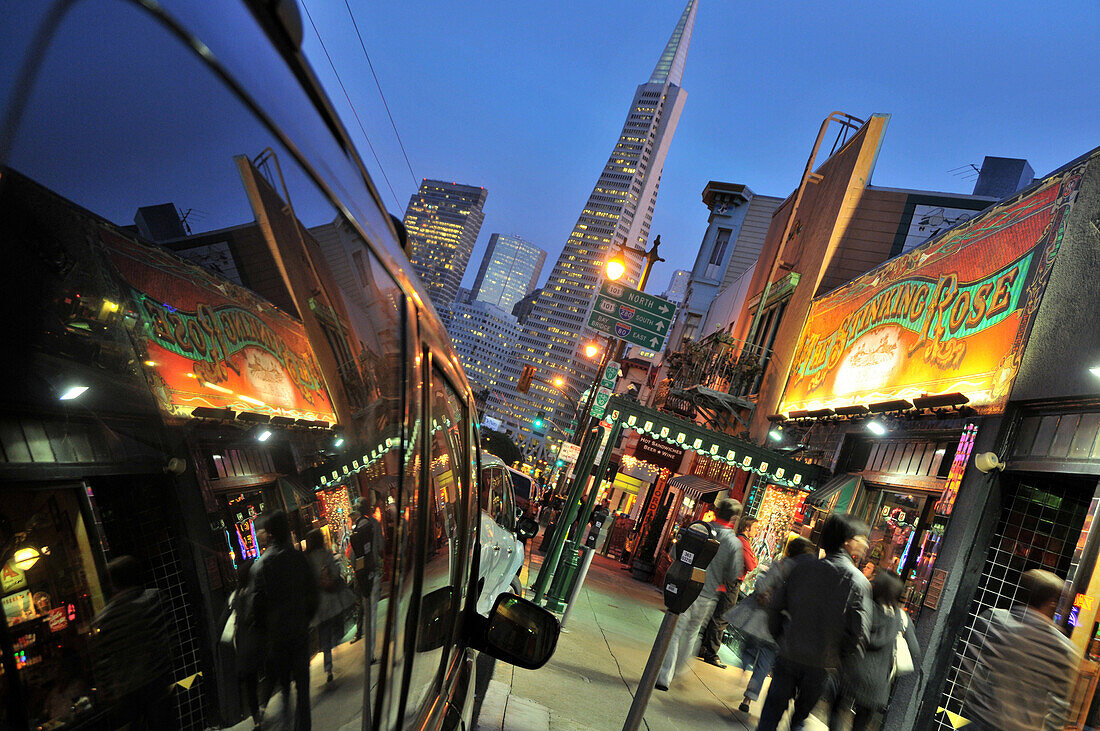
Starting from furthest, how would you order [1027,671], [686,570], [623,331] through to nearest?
[623,331] < [686,570] < [1027,671]

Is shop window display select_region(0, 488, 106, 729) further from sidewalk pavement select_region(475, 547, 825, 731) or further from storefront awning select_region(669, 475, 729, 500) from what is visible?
storefront awning select_region(669, 475, 729, 500)

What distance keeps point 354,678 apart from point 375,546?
21 cm

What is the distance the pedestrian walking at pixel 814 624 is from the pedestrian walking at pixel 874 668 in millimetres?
297

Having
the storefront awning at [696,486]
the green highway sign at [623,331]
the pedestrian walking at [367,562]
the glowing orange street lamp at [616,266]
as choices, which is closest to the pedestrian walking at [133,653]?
the pedestrian walking at [367,562]

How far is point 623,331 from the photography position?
15.5m

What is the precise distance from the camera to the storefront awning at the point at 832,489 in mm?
11773

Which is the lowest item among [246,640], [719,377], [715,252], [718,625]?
[718,625]

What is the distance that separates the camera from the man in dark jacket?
90cm

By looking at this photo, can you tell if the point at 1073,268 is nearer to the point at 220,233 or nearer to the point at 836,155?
the point at 220,233

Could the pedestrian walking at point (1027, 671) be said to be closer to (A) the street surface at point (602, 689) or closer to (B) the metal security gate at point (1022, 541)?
(A) the street surface at point (602, 689)

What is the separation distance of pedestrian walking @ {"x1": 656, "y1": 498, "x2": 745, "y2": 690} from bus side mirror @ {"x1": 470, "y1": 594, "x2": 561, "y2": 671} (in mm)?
5629

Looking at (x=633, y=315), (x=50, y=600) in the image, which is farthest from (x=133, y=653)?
(x=633, y=315)

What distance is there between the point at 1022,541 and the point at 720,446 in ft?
20.2

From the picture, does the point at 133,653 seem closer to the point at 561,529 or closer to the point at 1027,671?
the point at 1027,671
